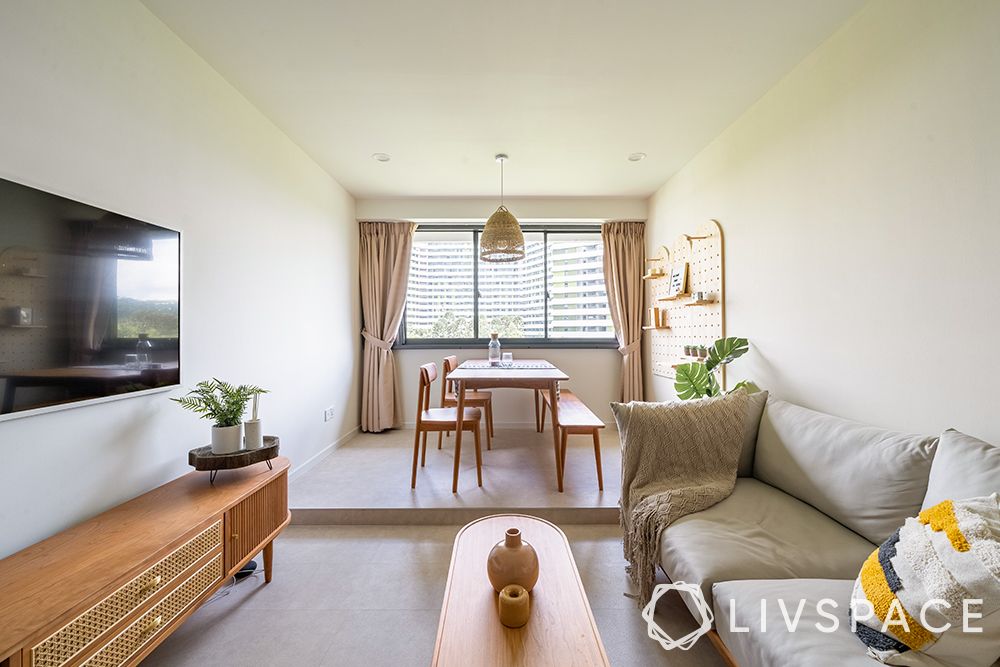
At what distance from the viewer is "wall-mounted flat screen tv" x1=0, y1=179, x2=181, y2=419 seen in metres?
1.17

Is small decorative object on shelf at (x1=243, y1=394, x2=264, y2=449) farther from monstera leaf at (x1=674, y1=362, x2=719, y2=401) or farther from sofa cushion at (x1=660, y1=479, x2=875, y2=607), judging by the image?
monstera leaf at (x1=674, y1=362, x2=719, y2=401)

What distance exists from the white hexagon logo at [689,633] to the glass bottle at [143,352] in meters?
2.27

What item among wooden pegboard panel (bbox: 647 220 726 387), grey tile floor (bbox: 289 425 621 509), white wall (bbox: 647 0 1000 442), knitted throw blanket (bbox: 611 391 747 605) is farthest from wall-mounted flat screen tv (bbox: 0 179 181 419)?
wooden pegboard panel (bbox: 647 220 726 387)

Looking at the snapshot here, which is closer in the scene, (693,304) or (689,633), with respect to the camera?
(689,633)

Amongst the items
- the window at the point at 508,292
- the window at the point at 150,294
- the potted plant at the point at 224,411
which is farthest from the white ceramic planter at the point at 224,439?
the window at the point at 508,292

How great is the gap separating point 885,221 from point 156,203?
10.4 feet

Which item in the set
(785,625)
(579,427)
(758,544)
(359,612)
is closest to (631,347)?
(579,427)

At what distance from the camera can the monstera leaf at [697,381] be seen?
2.45 meters

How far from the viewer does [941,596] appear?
0.87 m

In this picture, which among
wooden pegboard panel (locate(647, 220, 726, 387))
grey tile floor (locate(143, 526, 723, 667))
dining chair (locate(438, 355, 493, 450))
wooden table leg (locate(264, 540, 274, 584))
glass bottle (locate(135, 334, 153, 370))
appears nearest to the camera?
grey tile floor (locate(143, 526, 723, 667))

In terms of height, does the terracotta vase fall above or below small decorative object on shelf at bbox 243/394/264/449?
below

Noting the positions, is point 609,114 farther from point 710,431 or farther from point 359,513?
point 359,513

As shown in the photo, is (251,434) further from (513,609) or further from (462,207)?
(462,207)

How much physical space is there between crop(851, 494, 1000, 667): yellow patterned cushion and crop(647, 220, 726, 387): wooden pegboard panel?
1.91 metres
